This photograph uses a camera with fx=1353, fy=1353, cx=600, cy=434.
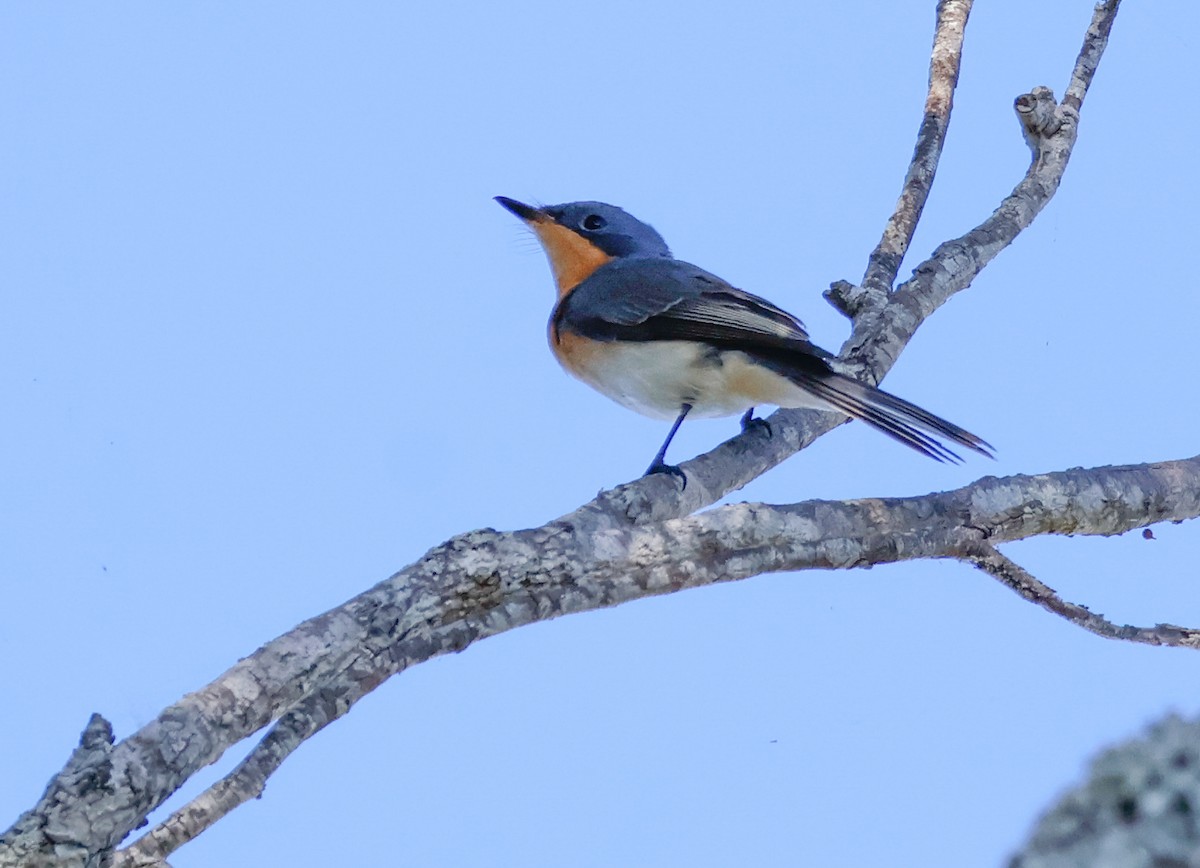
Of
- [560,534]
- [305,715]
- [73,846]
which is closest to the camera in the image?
[73,846]

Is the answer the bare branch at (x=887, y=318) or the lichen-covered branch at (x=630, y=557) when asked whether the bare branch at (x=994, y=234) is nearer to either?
the bare branch at (x=887, y=318)

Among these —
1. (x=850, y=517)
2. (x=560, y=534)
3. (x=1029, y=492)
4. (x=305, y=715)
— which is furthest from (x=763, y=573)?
(x=305, y=715)

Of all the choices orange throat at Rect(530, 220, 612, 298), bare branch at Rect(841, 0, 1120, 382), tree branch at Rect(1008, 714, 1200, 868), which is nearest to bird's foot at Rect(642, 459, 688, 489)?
bare branch at Rect(841, 0, 1120, 382)

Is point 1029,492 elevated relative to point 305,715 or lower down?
elevated

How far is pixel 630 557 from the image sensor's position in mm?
3707

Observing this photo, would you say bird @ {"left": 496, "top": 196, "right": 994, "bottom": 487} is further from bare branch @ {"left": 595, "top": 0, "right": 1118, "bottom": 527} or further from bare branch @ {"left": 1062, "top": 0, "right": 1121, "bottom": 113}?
bare branch @ {"left": 1062, "top": 0, "right": 1121, "bottom": 113}

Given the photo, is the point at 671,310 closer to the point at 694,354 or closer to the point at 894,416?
the point at 694,354

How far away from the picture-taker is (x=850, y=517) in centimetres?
411

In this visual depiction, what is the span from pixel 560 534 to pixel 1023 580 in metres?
1.95

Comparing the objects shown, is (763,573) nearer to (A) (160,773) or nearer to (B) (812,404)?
(B) (812,404)

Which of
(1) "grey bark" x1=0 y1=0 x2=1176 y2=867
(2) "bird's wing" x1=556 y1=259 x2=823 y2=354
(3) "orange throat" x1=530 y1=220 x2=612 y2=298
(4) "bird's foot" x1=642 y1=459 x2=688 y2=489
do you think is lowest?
(1) "grey bark" x1=0 y1=0 x2=1176 y2=867

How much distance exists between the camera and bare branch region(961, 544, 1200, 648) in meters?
4.67

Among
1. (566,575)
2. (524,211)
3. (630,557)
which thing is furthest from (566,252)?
(566,575)

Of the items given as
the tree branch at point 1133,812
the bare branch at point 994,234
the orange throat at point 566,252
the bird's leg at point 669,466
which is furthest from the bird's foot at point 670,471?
the tree branch at point 1133,812
